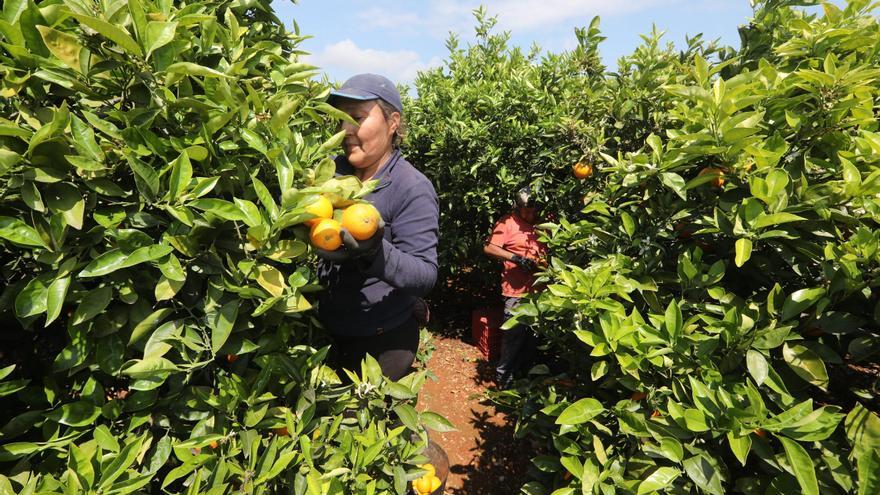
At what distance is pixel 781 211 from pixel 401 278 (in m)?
1.25

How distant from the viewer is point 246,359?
122 cm

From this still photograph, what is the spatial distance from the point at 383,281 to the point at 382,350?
535mm

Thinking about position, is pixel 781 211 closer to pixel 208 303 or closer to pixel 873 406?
pixel 873 406

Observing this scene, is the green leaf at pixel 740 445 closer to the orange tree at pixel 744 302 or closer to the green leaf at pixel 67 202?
the orange tree at pixel 744 302

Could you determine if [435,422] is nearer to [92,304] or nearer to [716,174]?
[92,304]

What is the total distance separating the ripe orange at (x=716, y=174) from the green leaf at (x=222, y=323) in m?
1.57

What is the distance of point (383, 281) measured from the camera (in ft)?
5.51

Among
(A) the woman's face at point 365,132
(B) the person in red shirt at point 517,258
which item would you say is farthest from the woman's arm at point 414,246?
(B) the person in red shirt at point 517,258

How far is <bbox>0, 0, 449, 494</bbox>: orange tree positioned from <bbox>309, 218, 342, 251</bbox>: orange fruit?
0.06m

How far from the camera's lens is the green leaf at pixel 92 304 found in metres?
0.90

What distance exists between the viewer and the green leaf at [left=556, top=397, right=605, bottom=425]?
1457 millimetres

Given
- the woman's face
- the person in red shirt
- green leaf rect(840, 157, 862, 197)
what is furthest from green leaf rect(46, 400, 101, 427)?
the person in red shirt

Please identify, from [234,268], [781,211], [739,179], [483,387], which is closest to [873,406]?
[781,211]

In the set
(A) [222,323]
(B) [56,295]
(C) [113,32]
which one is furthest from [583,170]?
(B) [56,295]
